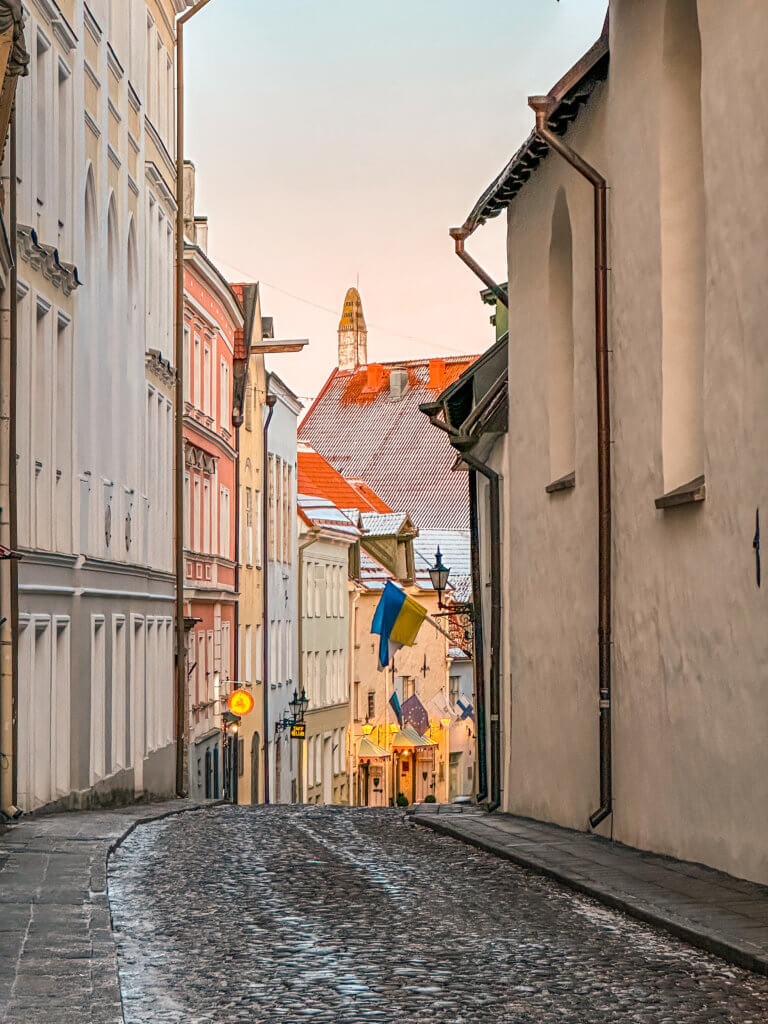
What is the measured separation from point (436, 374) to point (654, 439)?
93.1 meters

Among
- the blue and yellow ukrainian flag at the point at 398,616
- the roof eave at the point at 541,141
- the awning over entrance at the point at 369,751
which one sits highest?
the roof eave at the point at 541,141

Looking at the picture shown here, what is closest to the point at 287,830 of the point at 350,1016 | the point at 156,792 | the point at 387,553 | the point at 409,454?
the point at 350,1016

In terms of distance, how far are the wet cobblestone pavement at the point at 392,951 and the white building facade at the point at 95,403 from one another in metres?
7.28

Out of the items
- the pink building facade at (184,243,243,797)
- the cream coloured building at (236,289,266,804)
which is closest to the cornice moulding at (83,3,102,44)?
the pink building facade at (184,243,243,797)

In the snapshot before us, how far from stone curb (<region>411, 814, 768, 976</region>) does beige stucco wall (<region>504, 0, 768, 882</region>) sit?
97 centimetres

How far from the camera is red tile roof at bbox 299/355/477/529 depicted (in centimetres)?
9606

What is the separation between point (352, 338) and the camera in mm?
130500

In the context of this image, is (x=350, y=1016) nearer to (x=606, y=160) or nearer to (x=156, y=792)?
(x=606, y=160)

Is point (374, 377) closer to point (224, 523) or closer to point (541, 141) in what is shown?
point (224, 523)

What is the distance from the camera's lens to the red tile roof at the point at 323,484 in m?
65.3

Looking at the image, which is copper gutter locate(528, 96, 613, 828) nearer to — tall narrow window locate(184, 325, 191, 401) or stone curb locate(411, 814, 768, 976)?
stone curb locate(411, 814, 768, 976)

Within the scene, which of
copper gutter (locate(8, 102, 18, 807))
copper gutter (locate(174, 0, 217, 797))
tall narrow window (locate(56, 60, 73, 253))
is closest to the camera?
copper gutter (locate(8, 102, 18, 807))

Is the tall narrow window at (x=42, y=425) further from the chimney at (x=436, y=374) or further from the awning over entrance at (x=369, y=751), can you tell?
the chimney at (x=436, y=374)

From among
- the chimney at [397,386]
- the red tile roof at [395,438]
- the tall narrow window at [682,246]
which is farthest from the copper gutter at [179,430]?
the chimney at [397,386]
